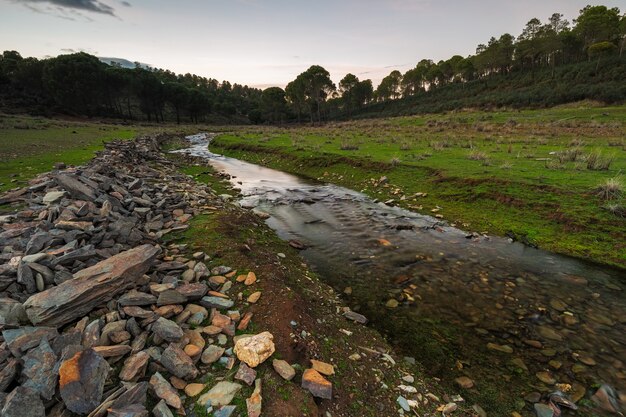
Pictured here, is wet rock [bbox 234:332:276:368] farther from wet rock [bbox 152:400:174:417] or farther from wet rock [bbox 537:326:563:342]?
wet rock [bbox 537:326:563:342]

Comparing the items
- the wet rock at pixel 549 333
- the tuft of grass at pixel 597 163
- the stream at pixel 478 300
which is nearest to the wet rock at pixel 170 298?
the stream at pixel 478 300

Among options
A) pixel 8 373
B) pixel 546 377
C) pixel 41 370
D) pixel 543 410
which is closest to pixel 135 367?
pixel 41 370

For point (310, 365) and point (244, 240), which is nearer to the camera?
point (310, 365)

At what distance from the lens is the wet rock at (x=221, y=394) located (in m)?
3.70

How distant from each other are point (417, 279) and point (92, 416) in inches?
280

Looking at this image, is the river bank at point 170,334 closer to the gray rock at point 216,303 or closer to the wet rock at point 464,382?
the gray rock at point 216,303

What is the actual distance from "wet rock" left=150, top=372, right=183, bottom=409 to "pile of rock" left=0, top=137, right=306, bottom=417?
12mm

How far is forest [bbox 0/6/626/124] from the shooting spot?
6675 centimetres

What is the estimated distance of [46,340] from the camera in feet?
12.8

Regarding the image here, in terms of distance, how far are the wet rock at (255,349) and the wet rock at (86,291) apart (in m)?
2.51

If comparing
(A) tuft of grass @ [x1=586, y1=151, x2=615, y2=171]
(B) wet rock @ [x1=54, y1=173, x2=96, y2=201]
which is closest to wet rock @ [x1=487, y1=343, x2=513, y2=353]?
(B) wet rock @ [x1=54, y1=173, x2=96, y2=201]

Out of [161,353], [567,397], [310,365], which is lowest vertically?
[567,397]

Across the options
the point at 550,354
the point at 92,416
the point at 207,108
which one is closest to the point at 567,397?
the point at 550,354

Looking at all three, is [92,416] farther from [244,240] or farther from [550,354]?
[550,354]
